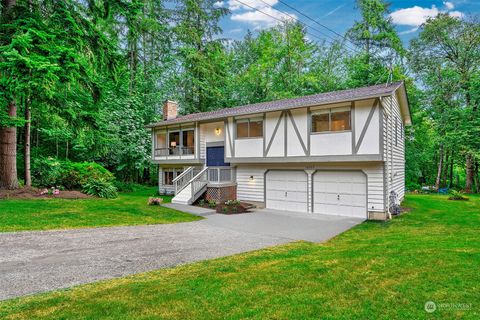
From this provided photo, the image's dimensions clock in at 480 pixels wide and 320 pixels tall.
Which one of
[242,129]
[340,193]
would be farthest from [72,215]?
[340,193]

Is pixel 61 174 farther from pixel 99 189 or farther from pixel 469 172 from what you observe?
pixel 469 172

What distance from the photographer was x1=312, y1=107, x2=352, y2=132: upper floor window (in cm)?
1153

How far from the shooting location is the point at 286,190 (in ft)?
44.9

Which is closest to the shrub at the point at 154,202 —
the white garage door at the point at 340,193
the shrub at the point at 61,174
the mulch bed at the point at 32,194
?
the mulch bed at the point at 32,194

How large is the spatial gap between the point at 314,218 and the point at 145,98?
1780 cm

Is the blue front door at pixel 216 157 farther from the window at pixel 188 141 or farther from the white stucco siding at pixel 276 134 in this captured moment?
the white stucco siding at pixel 276 134

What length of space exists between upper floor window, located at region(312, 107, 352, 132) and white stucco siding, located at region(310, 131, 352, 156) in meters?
0.28

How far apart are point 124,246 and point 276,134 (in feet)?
28.6

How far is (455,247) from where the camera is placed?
6.00 meters

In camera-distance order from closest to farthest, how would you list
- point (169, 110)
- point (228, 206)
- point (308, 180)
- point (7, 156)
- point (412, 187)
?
point (7, 156) → point (308, 180) → point (228, 206) → point (169, 110) → point (412, 187)

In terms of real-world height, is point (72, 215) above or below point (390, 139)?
below

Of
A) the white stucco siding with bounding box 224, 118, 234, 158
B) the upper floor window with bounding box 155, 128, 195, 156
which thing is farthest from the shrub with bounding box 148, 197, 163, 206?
the upper floor window with bounding box 155, 128, 195, 156

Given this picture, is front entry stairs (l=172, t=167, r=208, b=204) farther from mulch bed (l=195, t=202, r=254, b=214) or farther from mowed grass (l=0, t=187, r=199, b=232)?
mowed grass (l=0, t=187, r=199, b=232)

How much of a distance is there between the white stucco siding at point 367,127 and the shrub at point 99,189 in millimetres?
12450
